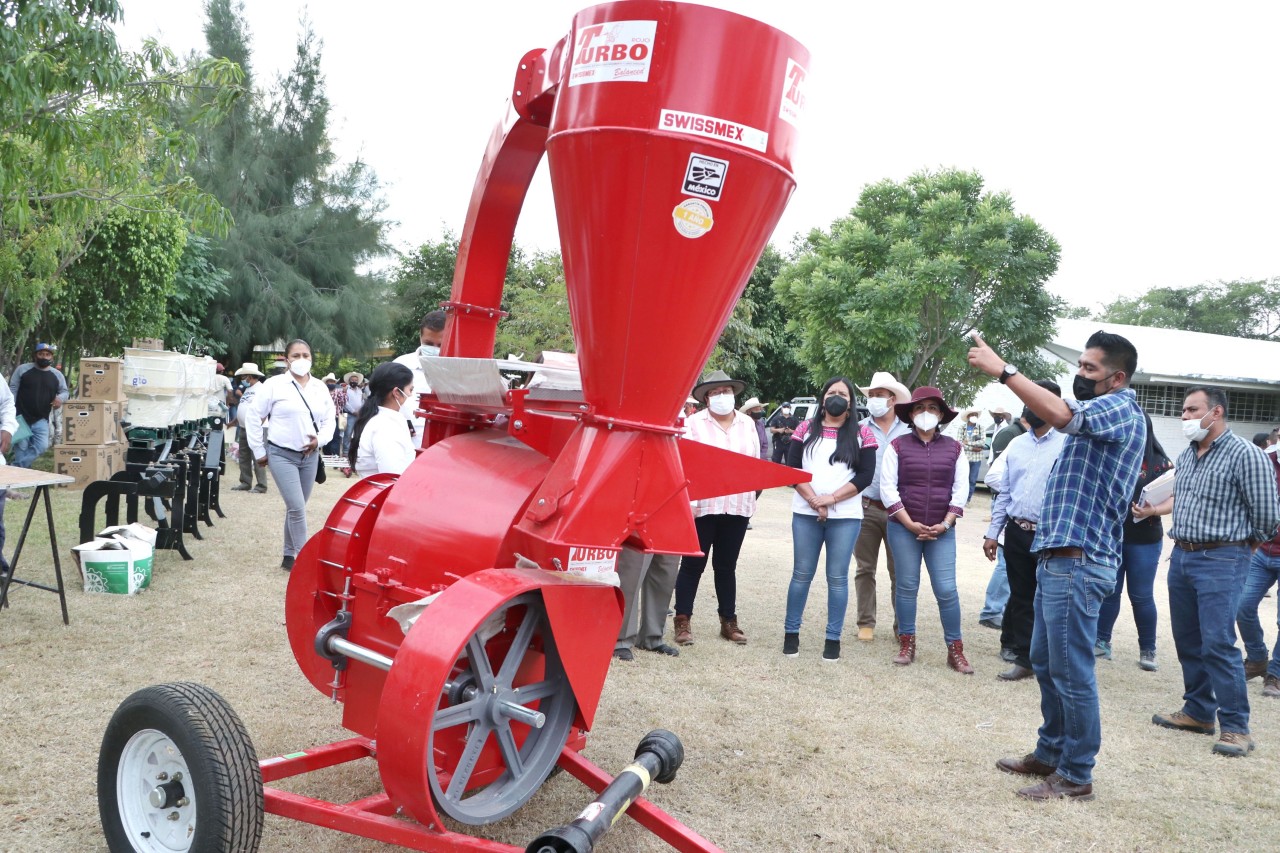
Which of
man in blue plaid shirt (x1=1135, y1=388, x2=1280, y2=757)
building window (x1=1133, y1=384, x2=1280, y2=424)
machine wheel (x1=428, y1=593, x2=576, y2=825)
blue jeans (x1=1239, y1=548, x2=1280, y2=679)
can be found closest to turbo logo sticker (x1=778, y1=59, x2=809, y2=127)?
machine wheel (x1=428, y1=593, x2=576, y2=825)

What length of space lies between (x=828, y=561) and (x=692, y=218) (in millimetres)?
3994

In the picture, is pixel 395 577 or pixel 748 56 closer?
pixel 748 56

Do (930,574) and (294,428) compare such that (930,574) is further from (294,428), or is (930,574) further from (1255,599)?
(294,428)

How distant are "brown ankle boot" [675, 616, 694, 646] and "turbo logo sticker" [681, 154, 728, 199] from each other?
13.8 feet

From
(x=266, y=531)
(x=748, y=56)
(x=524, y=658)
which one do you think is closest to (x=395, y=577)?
(x=524, y=658)

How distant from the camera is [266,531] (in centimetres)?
952

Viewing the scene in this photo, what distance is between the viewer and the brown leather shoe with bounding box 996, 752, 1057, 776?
434 cm

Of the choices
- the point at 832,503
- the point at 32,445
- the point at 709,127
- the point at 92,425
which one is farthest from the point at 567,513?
the point at 92,425

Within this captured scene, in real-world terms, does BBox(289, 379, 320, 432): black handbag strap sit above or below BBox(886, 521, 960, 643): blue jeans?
above

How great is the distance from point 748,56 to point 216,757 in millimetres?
2612

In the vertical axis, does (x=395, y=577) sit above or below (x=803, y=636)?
above

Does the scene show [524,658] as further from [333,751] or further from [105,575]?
[105,575]

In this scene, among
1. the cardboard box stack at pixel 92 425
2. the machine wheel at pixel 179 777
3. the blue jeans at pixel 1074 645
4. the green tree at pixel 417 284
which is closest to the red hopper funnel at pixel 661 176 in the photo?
the machine wheel at pixel 179 777

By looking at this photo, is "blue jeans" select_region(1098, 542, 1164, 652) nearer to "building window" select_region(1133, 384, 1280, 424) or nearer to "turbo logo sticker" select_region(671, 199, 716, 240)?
"turbo logo sticker" select_region(671, 199, 716, 240)
